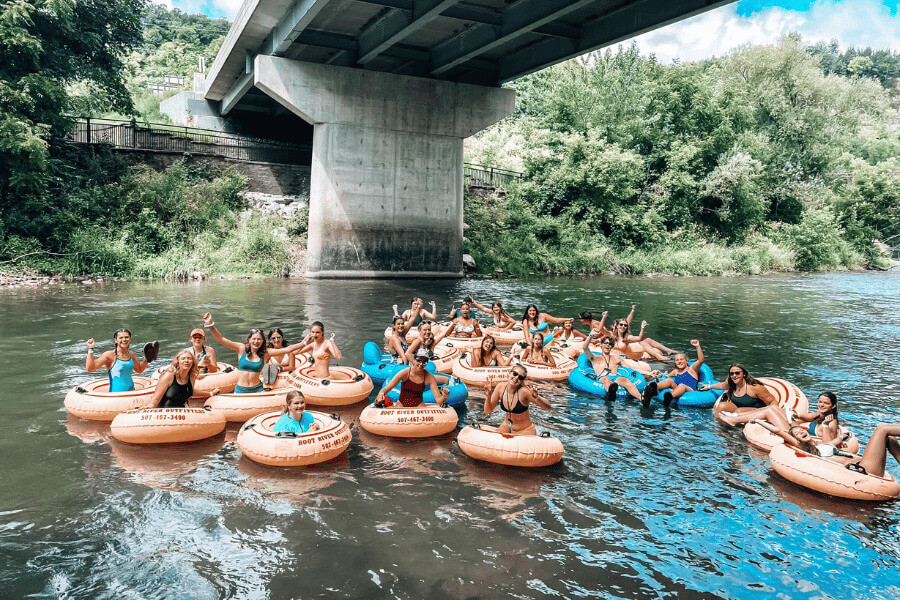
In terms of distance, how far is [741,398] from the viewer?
30.5 feet

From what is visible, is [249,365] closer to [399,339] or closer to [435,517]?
[399,339]

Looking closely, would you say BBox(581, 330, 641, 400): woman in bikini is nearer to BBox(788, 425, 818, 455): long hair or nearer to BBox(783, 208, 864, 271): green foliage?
BBox(788, 425, 818, 455): long hair

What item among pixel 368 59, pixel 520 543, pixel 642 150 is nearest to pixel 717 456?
pixel 520 543

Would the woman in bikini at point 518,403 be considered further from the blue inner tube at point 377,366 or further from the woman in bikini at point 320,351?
the woman in bikini at point 320,351

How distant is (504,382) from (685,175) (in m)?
31.4

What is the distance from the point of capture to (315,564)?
5422 millimetres

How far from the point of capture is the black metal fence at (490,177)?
3442 cm

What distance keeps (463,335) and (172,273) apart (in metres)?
13.2

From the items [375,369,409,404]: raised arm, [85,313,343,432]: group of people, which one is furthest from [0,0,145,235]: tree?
[375,369,409,404]: raised arm

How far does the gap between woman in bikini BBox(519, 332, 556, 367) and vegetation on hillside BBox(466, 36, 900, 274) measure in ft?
57.3

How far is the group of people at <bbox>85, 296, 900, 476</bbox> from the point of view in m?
7.60


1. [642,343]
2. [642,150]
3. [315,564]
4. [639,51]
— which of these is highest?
[639,51]

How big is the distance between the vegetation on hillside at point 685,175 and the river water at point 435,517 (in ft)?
69.3

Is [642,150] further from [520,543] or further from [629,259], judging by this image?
[520,543]
